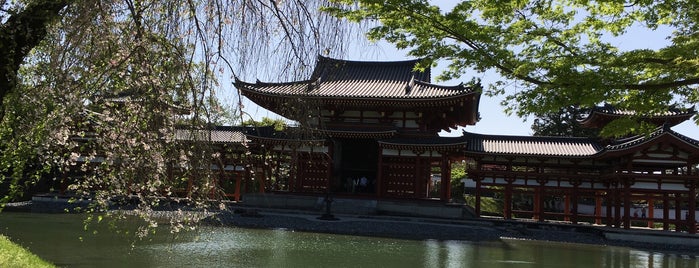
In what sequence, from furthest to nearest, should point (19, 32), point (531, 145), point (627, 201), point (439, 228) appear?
point (531, 145) < point (627, 201) < point (439, 228) < point (19, 32)

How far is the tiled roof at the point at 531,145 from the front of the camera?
18891mm

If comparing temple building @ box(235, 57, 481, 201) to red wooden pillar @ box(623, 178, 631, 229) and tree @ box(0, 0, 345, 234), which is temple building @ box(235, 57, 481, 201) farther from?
tree @ box(0, 0, 345, 234)

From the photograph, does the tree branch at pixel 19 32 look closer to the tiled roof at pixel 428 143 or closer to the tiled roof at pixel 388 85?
the tiled roof at pixel 388 85

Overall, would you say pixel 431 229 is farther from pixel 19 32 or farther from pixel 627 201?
pixel 19 32

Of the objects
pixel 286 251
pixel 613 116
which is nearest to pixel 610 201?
pixel 613 116

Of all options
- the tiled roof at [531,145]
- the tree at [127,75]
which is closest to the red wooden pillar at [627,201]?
the tiled roof at [531,145]

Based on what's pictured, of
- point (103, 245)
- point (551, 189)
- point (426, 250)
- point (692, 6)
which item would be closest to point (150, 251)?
point (103, 245)

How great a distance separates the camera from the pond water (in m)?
8.92

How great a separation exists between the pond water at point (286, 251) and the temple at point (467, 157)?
13.0ft

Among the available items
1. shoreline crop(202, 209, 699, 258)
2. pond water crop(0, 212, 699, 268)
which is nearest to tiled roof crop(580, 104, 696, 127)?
shoreline crop(202, 209, 699, 258)

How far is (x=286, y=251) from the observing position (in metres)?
10.7

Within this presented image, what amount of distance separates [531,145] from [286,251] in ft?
41.5

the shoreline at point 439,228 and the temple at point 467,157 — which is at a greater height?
the temple at point 467,157

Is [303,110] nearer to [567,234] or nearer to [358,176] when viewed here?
[567,234]
